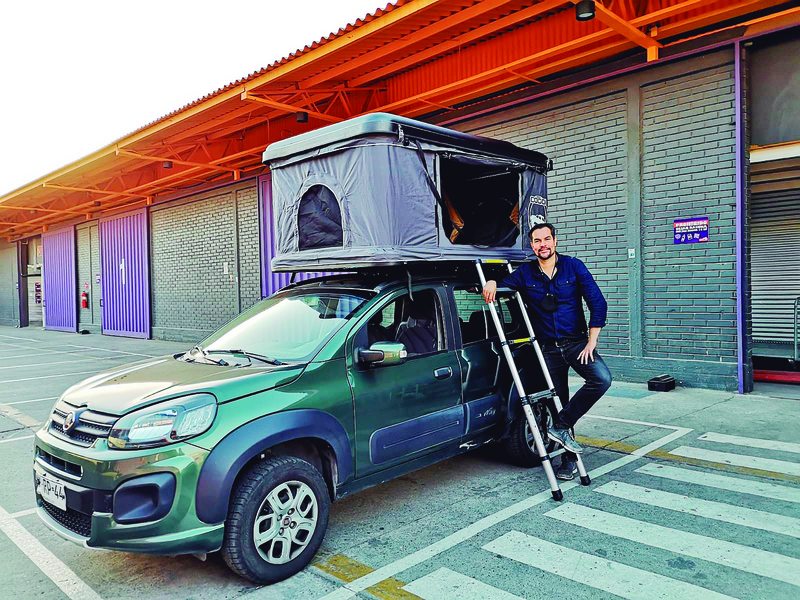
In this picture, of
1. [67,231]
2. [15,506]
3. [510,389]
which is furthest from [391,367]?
[67,231]

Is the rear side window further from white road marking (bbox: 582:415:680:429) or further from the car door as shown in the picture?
white road marking (bbox: 582:415:680:429)

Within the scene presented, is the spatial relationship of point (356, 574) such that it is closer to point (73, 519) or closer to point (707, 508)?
point (73, 519)

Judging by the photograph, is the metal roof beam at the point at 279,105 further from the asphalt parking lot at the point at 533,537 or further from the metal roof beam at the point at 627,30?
the asphalt parking lot at the point at 533,537

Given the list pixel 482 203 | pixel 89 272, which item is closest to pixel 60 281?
pixel 89 272

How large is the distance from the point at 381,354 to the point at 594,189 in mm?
6423

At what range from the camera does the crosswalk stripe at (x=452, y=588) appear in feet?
10.0

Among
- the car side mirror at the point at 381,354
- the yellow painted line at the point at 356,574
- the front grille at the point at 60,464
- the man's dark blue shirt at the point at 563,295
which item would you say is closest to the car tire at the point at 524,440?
the man's dark blue shirt at the point at 563,295

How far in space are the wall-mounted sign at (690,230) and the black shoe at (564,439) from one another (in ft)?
14.9

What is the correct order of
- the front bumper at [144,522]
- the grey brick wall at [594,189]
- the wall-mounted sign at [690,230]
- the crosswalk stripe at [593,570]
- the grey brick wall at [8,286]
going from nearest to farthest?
the front bumper at [144,522], the crosswalk stripe at [593,570], the wall-mounted sign at [690,230], the grey brick wall at [594,189], the grey brick wall at [8,286]

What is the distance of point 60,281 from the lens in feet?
81.3

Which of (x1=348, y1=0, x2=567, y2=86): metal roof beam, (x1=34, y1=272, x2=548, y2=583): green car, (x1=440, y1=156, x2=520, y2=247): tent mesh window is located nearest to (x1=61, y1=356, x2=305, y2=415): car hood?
(x1=34, y1=272, x2=548, y2=583): green car

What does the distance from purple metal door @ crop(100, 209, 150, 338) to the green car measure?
16537mm

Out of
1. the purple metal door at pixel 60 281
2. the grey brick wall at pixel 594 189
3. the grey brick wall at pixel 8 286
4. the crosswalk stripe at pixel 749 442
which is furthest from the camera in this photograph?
the grey brick wall at pixel 8 286

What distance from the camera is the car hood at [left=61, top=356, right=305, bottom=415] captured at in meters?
3.26
